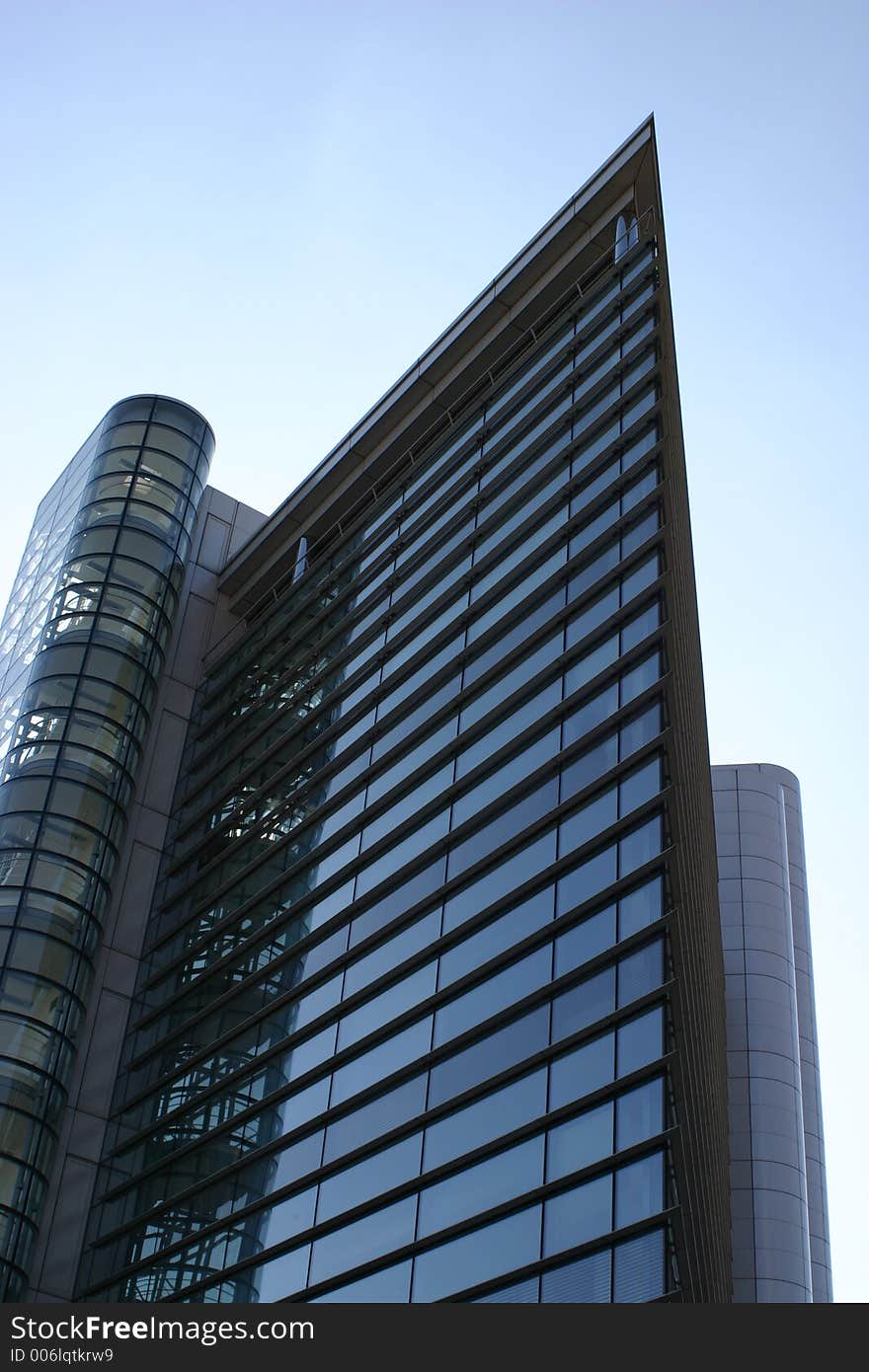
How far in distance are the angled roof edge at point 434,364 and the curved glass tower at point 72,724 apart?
6.65ft

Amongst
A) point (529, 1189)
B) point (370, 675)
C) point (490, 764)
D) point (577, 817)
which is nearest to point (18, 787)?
point (370, 675)

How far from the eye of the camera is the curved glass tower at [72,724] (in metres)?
30.2

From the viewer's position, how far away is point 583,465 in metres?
26.2

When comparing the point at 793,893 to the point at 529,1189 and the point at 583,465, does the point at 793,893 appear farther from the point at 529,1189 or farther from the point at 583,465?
the point at 529,1189

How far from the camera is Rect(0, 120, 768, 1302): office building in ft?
64.2

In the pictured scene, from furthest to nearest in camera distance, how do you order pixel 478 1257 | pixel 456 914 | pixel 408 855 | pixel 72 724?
1. pixel 72 724
2. pixel 408 855
3. pixel 456 914
4. pixel 478 1257

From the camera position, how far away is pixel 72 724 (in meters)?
34.6

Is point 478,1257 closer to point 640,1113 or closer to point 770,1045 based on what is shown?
point 640,1113

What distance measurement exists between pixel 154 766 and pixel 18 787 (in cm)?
436

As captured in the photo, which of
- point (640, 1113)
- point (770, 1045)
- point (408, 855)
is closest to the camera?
point (640, 1113)

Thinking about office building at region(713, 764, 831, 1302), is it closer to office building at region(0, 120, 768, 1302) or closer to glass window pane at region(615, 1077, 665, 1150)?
office building at region(0, 120, 768, 1302)

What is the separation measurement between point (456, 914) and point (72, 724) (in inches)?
554

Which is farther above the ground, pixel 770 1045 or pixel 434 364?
pixel 434 364

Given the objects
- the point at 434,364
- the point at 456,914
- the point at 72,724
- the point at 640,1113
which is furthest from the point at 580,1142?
the point at 434,364
